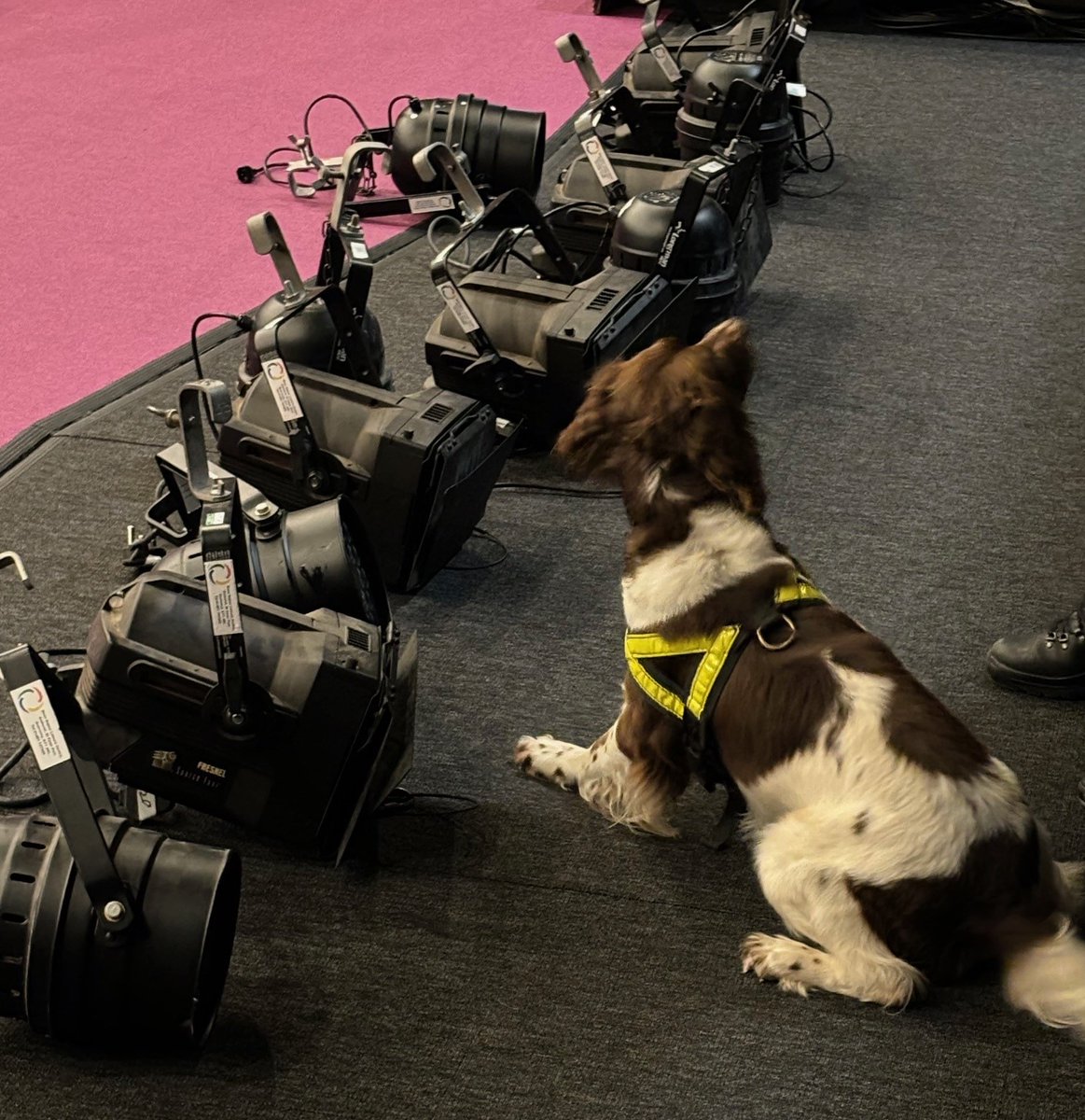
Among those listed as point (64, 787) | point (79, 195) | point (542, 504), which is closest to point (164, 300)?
point (79, 195)

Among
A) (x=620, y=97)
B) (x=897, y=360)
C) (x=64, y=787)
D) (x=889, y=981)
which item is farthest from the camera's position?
(x=620, y=97)

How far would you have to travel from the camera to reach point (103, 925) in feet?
5.64

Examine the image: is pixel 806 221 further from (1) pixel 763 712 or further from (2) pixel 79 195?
(1) pixel 763 712

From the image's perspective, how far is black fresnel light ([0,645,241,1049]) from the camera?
1.72 m

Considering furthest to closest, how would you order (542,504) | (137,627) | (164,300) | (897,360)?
(164,300)
(897,360)
(542,504)
(137,627)

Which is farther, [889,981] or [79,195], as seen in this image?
[79,195]

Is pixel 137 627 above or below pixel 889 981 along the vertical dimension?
above

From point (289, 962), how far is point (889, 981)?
34.2 inches

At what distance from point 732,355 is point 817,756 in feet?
1.90

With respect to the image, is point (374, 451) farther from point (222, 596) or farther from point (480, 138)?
point (480, 138)

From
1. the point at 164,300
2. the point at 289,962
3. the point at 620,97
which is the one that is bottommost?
the point at 289,962

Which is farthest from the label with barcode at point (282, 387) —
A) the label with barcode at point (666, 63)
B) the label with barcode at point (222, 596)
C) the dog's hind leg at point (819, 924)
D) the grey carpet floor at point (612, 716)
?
the label with barcode at point (666, 63)

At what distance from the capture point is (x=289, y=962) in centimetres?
204

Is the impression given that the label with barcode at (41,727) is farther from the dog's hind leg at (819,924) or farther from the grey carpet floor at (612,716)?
the dog's hind leg at (819,924)
